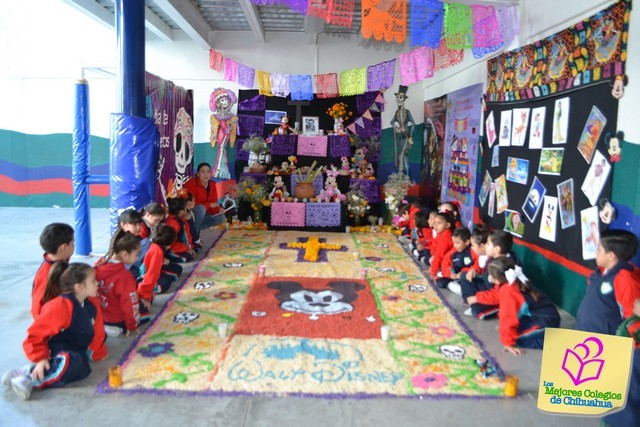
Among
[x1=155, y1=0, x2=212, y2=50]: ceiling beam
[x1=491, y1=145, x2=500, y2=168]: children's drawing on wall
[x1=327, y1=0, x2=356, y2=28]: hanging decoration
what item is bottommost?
[x1=491, y1=145, x2=500, y2=168]: children's drawing on wall

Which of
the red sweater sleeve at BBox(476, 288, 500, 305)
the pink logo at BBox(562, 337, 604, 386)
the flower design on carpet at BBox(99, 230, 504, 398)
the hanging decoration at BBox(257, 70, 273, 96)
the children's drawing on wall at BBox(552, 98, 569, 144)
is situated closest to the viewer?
the pink logo at BBox(562, 337, 604, 386)

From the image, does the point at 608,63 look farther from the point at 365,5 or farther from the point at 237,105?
the point at 237,105

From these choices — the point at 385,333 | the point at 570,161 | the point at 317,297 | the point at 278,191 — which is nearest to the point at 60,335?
the point at 385,333

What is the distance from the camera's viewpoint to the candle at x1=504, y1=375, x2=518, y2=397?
2.91m

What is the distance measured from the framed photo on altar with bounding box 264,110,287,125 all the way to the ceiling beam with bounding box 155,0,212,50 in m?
1.67

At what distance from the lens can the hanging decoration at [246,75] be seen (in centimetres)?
857

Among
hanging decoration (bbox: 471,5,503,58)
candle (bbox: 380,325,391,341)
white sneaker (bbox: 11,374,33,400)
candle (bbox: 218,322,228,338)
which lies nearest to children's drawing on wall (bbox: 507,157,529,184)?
hanging decoration (bbox: 471,5,503,58)

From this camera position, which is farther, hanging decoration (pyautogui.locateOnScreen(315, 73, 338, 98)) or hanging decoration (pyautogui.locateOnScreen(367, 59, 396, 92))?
hanging decoration (pyautogui.locateOnScreen(315, 73, 338, 98))

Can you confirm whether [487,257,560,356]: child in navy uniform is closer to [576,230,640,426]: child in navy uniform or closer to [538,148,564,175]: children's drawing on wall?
[576,230,640,426]: child in navy uniform

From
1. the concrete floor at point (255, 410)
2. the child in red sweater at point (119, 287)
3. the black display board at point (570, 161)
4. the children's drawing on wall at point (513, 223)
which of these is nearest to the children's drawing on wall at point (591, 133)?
the black display board at point (570, 161)

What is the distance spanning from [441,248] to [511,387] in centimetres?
252

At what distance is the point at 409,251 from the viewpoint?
21.6 feet

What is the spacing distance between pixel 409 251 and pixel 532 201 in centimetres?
198

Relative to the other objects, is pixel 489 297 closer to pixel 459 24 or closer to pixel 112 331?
pixel 459 24
